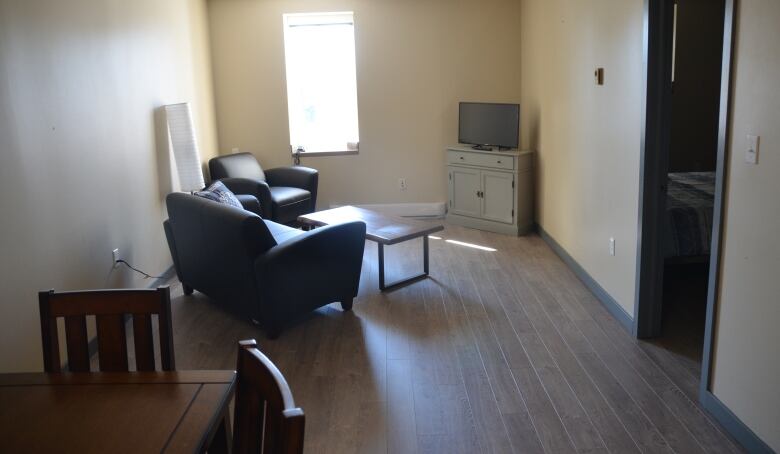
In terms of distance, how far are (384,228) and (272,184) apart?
6.99ft

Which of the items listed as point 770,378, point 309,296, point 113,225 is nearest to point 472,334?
point 309,296

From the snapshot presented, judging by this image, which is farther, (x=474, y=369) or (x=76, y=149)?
(x=76, y=149)

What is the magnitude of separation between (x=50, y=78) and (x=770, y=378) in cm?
350

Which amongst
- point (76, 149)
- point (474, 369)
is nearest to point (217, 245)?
point (76, 149)

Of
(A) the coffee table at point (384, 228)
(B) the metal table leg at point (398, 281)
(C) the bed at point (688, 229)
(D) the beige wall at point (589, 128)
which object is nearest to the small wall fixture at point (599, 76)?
(D) the beige wall at point (589, 128)

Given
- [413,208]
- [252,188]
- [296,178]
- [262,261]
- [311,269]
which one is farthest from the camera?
[413,208]

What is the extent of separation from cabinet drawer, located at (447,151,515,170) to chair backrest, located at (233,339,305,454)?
4871 millimetres

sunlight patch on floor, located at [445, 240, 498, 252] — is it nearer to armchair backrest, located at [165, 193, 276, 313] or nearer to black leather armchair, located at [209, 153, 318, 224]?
black leather armchair, located at [209, 153, 318, 224]

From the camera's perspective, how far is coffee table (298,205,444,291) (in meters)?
4.69

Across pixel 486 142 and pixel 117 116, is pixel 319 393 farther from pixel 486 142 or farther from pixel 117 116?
pixel 486 142

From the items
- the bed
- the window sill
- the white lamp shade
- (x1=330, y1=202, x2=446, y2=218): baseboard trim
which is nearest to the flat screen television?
(x1=330, y1=202, x2=446, y2=218): baseboard trim

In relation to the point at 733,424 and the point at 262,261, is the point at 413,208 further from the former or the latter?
the point at 733,424

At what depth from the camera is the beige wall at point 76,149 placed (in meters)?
3.06

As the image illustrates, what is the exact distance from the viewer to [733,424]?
2.74 m
